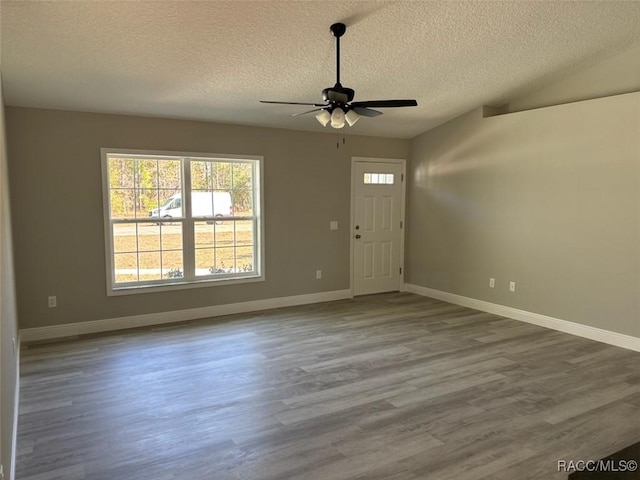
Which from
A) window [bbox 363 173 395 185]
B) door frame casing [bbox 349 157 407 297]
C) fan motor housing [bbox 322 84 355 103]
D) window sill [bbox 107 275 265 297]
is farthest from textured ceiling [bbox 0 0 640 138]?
window sill [bbox 107 275 265 297]

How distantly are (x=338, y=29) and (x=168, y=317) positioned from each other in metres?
3.76

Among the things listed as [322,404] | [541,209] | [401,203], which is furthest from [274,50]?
[401,203]

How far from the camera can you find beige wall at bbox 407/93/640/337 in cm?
436

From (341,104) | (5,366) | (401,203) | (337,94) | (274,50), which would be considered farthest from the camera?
(401,203)

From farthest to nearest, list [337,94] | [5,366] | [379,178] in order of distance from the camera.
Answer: [379,178] < [337,94] < [5,366]

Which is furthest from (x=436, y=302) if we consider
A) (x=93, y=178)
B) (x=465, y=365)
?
(x=93, y=178)

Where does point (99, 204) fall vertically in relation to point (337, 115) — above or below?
below

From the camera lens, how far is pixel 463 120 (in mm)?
5973

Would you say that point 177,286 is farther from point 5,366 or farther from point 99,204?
point 5,366

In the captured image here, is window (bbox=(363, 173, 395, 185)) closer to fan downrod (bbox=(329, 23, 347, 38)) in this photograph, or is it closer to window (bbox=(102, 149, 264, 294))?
window (bbox=(102, 149, 264, 294))

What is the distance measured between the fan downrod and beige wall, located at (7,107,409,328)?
Result: 2.41 m

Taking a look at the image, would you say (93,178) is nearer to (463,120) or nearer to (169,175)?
(169,175)

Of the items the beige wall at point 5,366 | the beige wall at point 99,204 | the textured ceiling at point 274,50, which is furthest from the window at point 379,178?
the beige wall at point 5,366

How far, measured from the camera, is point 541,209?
16.6 feet
